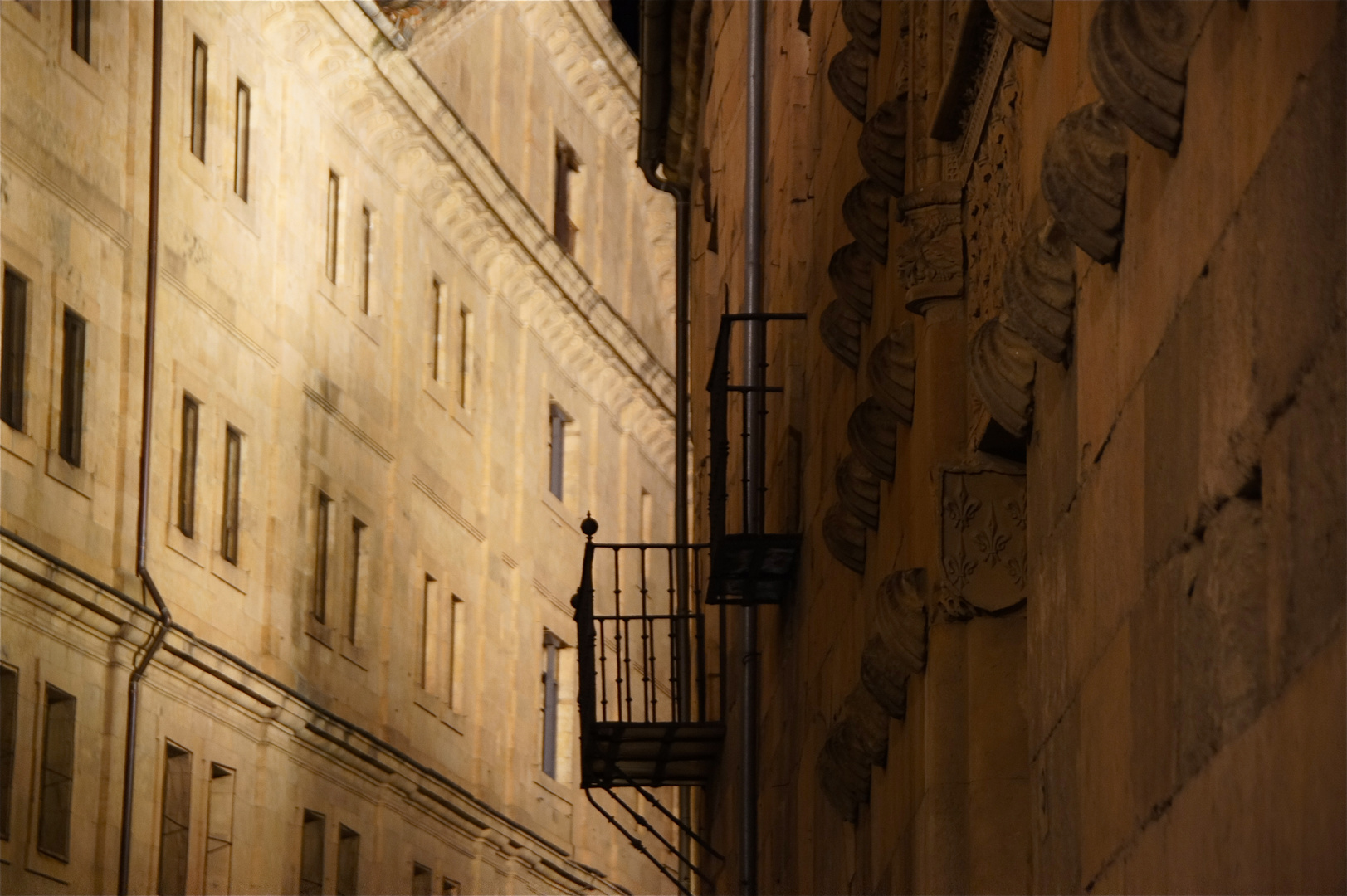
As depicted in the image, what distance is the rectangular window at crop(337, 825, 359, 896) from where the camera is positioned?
2895cm

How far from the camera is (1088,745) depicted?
4.42 m

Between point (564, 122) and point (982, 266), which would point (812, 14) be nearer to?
point (982, 266)

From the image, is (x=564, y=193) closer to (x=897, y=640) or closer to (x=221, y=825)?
(x=221, y=825)

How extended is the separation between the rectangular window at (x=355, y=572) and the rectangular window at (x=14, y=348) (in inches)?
307

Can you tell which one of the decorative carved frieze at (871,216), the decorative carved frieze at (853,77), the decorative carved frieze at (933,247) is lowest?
the decorative carved frieze at (933,247)

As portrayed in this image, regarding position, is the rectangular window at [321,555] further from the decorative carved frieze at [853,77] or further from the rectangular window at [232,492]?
the decorative carved frieze at [853,77]

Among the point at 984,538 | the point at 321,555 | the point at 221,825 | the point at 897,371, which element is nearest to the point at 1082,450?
the point at 984,538

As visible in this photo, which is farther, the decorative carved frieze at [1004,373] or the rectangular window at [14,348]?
the rectangular window at [14,348]

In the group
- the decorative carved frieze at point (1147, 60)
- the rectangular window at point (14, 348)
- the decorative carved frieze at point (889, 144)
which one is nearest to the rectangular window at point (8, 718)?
the rectangular window at point (14, 348)

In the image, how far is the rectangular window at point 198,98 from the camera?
2612 centimetres

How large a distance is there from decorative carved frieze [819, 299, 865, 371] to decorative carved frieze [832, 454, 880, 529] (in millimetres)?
563

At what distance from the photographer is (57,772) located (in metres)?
22.2

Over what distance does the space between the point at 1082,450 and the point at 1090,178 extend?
1.97 ft

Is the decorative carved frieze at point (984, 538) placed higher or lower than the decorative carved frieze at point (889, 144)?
lower
